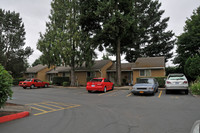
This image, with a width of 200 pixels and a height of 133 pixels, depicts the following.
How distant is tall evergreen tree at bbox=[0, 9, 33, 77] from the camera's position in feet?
106

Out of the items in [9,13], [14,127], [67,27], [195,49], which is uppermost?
[9,13]

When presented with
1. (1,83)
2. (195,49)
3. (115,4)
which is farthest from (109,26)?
(195,49)

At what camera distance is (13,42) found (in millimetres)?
33406

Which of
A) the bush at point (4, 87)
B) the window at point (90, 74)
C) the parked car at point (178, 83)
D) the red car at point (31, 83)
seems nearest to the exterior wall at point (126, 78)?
the window at point (90, 74)

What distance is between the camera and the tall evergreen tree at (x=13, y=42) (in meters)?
32.4

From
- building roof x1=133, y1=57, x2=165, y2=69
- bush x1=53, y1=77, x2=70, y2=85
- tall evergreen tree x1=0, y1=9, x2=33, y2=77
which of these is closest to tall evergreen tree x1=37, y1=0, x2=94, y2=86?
bush x1=53, y1=77, x2=70, y2=85

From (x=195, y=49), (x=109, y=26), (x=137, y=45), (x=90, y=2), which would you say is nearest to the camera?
(x=109, y=26)

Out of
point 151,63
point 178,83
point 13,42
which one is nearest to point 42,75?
point 13,42

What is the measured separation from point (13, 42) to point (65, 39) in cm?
1850

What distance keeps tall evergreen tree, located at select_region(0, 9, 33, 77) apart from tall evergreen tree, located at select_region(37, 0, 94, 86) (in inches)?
488

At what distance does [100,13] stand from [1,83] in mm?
16969

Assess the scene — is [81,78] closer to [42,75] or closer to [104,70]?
[104,70]

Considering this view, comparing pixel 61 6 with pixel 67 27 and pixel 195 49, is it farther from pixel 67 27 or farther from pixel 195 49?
pixel 195 49

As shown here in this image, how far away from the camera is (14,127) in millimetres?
4820
